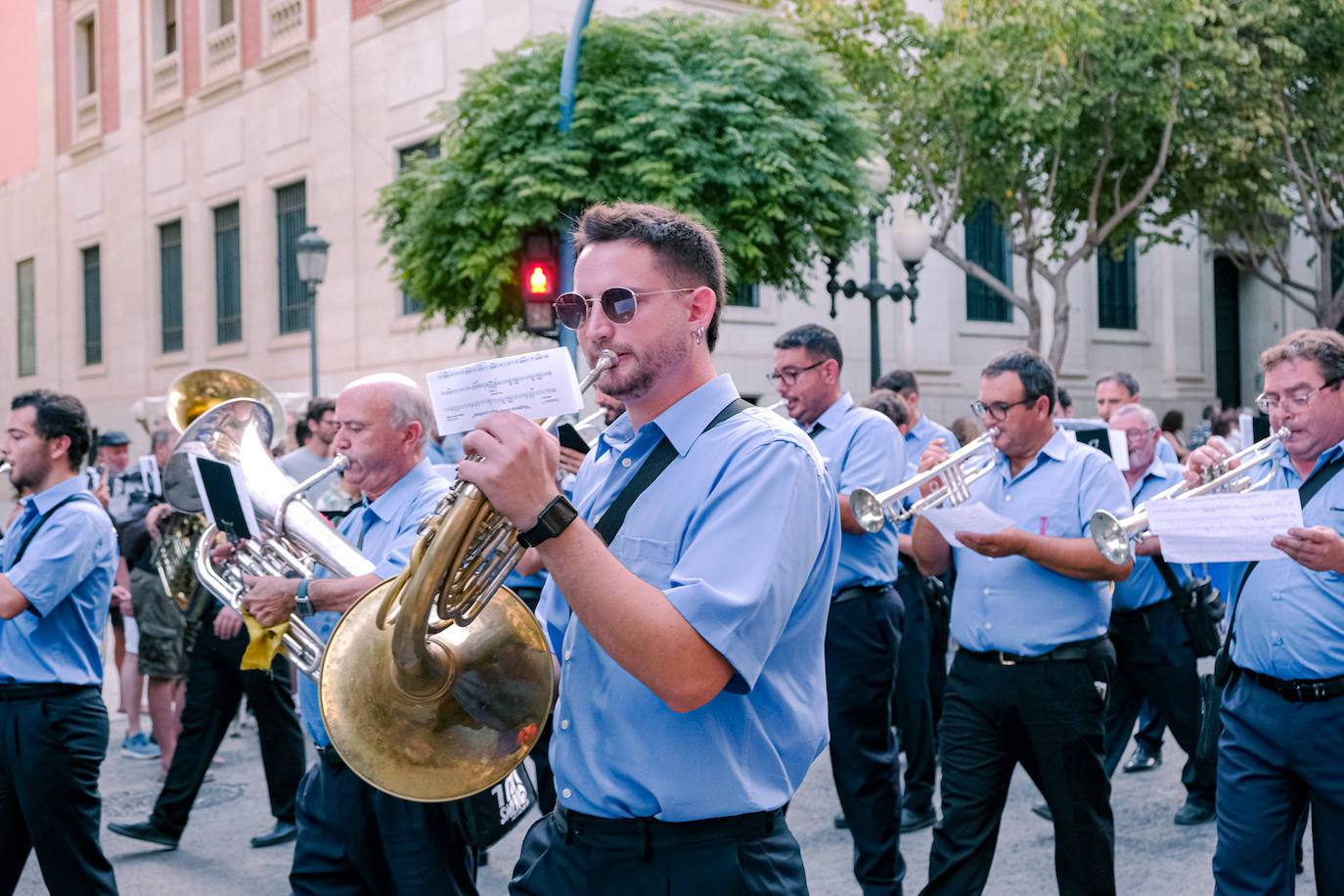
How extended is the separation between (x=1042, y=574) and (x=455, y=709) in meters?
2.65

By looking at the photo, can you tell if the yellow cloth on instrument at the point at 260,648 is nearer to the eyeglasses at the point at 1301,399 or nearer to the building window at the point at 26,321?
the eyeglasses at the point at 1301,399

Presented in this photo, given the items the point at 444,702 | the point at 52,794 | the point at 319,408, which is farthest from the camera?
the point at 319,408

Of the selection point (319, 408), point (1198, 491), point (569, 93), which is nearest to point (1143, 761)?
point (1198, 491)

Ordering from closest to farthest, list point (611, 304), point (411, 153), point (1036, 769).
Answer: point (611, 304)
point (1036, 769)
point (411, 153)

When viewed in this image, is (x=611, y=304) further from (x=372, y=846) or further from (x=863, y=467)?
(x=863, y=467)

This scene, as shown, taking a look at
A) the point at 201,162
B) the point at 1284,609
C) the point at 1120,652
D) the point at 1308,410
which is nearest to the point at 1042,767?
the point at 1284,609

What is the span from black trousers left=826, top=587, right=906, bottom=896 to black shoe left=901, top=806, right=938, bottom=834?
1.18 meters

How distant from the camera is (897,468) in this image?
590cm

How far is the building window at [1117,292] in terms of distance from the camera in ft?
82.9

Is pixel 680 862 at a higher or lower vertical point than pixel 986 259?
lower

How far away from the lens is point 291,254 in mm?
22328

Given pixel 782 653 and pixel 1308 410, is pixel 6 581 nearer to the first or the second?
pixel 782 653

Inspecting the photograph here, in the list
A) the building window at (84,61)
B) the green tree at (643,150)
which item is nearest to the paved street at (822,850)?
the green tree at (643,150)

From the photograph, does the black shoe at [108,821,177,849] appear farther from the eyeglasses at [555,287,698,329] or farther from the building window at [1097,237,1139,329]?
the building window at [1097,237,1139,329]
